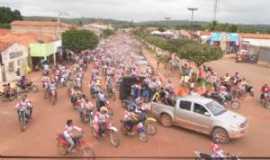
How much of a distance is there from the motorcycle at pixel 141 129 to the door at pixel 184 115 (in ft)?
3.95

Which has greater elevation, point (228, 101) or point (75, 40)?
point (75, 40)

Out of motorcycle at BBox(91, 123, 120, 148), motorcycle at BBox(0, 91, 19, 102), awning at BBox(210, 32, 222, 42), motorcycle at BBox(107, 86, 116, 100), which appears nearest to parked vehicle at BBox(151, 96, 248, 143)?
motorcycle at BBox(91, 123, 120, 148)

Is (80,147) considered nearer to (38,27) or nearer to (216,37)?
(216,37)

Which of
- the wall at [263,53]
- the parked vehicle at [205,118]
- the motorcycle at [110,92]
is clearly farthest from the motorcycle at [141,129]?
the wall at [263,53]

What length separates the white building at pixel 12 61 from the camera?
27269 millimetres

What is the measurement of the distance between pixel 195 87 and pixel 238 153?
12.0m

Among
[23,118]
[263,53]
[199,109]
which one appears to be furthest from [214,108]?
[263,53]

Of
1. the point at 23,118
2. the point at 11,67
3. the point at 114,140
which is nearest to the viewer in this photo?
the point at 114,140

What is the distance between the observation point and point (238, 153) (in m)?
12.0

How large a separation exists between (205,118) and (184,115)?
3.63 ft

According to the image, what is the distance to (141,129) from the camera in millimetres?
13094

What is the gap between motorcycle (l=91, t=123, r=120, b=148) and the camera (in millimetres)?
12523

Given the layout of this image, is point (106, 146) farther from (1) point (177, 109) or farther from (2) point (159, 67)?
(2) point (159, 67)

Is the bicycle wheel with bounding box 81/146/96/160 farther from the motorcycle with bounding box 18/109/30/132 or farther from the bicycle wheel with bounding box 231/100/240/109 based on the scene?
the bicycle wheel with bounding box 231/100/240/109
